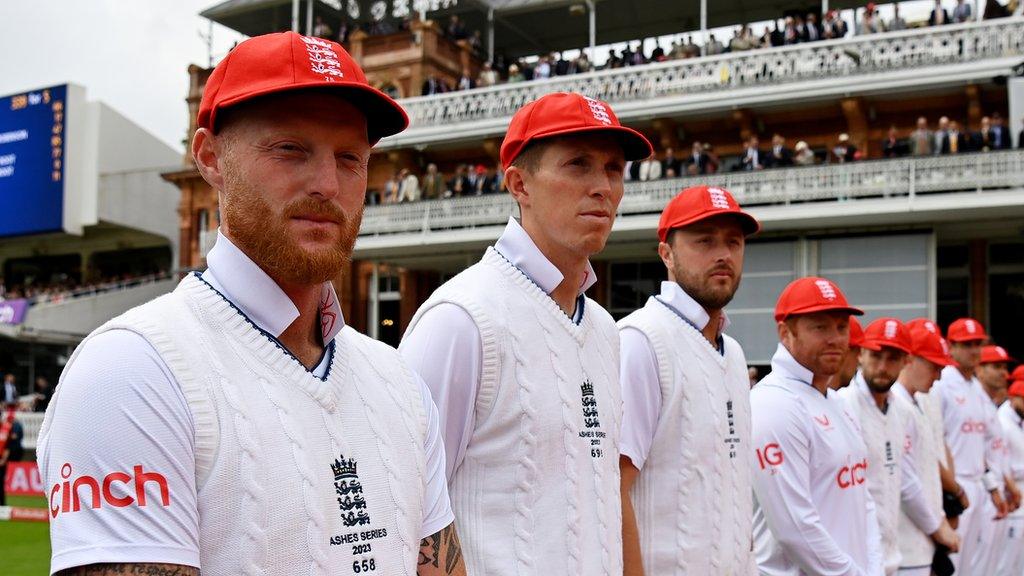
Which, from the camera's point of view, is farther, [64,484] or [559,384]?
[559,384]

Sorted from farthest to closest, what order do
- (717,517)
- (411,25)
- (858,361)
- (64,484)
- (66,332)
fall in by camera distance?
(66,332), (411,25), (858,361), (717,517), (64,484)

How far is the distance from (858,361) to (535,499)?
5.67m

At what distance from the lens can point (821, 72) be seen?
2475 centimetres

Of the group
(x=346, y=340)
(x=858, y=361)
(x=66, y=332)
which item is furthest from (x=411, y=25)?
(x=346, y=340)

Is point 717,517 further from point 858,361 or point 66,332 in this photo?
point 66,332

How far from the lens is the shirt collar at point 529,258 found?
128 inches

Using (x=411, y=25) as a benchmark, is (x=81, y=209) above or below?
below

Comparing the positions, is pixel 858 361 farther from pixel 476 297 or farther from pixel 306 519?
pixel 306 519

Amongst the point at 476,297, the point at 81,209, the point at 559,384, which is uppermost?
the point at 81,209

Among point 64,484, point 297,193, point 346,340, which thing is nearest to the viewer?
point 64,484

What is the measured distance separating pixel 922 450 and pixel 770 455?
3291mm

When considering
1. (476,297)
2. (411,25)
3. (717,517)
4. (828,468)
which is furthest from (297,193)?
(411,25)

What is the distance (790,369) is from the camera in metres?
5.50

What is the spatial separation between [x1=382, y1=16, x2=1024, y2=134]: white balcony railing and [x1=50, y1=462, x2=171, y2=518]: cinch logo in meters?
24.7
